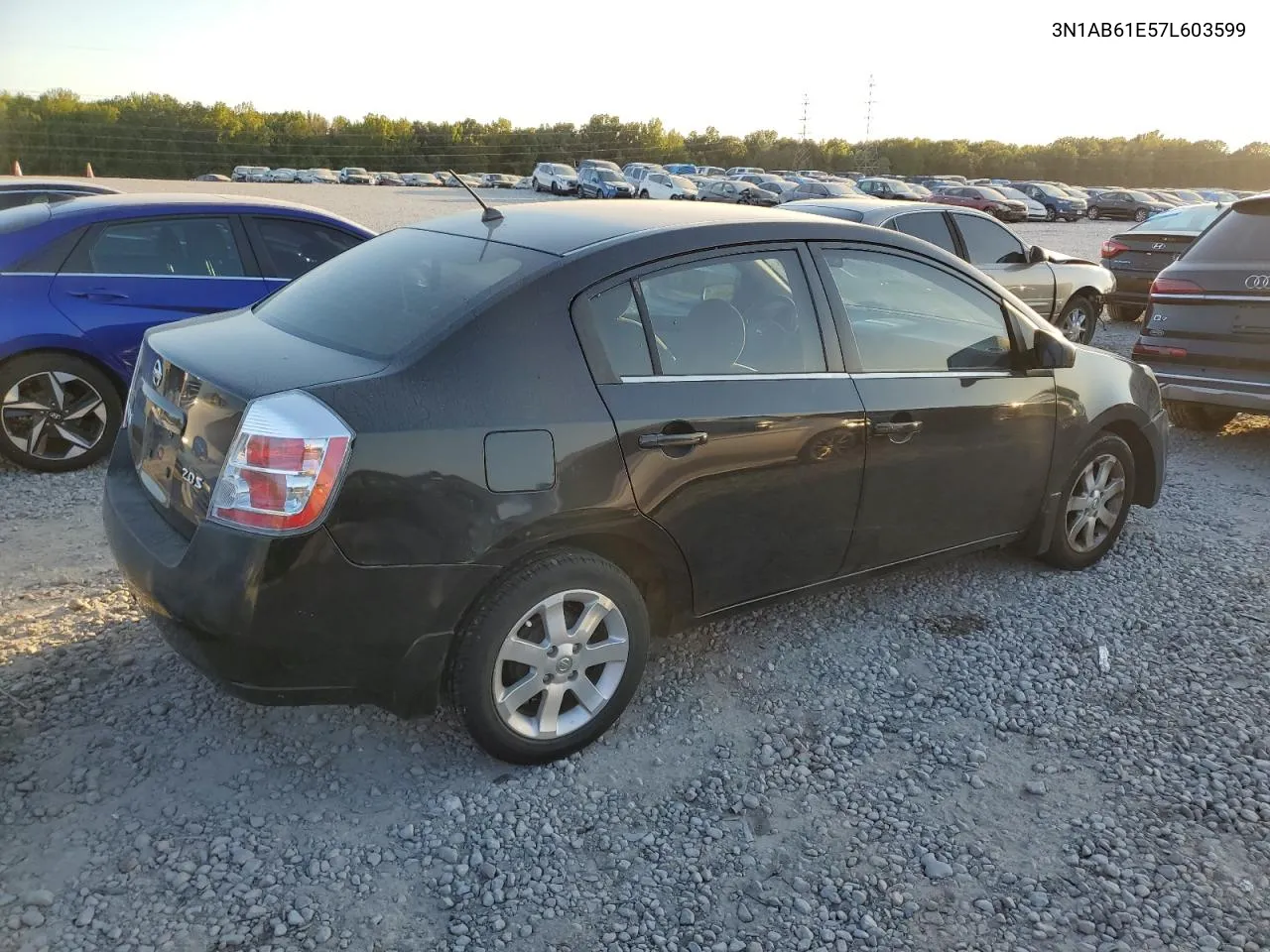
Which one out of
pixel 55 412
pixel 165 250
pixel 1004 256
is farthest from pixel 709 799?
pixel 1004 256

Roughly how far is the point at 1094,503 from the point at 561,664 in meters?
2.96

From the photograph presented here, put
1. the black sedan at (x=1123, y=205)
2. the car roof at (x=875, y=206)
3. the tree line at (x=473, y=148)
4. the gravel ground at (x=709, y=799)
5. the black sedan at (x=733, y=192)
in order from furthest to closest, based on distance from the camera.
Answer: the tree line at (x=473, y=148)
the black sedan at (x=1123, y=205)
the black sedan at (x=733, y=192)
the car roof at (x=875, y=206)
the gravel ground at (x=709, y=799)

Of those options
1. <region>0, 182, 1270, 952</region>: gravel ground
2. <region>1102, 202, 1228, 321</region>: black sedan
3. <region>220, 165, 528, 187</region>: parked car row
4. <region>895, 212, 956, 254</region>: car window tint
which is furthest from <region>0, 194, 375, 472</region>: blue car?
<region>220, 165, 528, 187</region>: parked car row

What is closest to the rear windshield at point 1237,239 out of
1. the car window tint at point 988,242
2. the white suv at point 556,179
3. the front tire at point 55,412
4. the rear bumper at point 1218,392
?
the rear bumper at point 1218,392

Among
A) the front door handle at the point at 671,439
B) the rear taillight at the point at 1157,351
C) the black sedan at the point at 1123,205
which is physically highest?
the black sedan at the point at 1123,205

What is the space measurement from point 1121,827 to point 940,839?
1.85ft

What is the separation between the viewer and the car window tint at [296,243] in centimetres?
630

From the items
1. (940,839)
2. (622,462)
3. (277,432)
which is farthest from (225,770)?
(940,839)

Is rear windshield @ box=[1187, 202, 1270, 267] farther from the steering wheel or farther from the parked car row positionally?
the parked car row

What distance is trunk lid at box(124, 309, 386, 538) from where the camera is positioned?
105 inches

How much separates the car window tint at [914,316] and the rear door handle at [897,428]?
20 centimetres

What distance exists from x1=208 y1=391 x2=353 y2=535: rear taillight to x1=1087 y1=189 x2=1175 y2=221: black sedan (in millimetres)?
47510

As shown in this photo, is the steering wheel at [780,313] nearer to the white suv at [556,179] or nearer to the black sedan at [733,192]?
the black sedan at [733,192]

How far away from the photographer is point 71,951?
2.28 m
